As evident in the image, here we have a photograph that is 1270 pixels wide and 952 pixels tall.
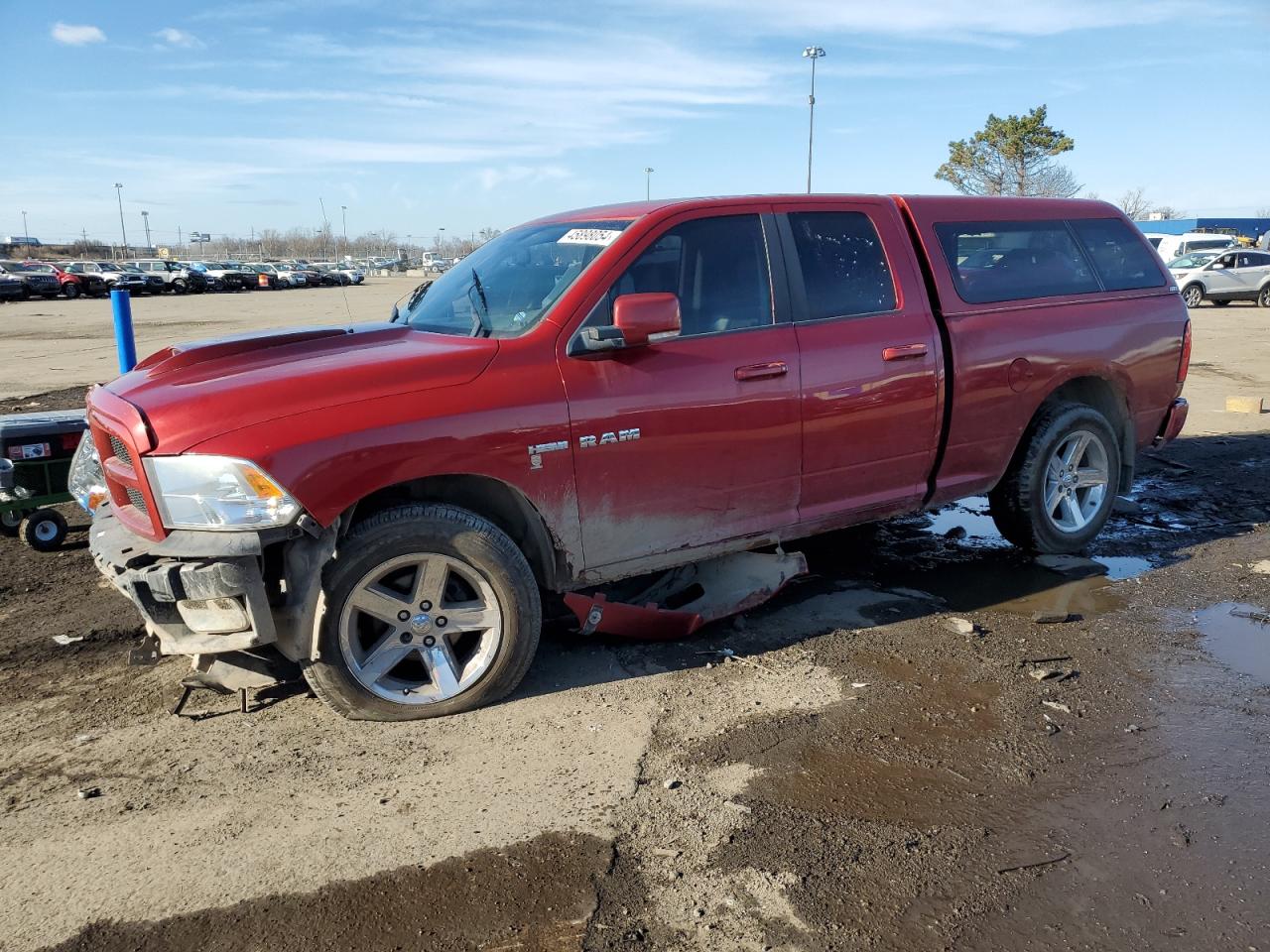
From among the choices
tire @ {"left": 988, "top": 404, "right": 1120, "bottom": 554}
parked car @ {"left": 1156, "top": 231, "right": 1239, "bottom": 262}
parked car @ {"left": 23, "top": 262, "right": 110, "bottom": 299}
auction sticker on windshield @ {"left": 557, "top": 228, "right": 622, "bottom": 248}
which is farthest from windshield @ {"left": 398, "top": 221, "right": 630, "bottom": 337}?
parked car @ {"left": 23, "top": 262, "right": 110, "bottom": 299}

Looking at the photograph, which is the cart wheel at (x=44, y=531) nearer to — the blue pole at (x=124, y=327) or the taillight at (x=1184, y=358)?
the blue pole at (x=124, y=327)

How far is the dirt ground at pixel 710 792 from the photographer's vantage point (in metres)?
2.60

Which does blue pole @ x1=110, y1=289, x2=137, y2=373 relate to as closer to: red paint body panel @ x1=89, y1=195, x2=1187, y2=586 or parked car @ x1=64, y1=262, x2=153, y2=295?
red paint body panel @ x1=89, y1=195, x2=1187, y2=586

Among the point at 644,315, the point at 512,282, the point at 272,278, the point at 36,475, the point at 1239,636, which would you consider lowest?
the point at 1239,636

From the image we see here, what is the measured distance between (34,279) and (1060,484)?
44.9m

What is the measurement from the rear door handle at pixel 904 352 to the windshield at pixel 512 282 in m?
1.43

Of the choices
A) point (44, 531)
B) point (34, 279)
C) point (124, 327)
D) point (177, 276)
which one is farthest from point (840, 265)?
point (177, 276)

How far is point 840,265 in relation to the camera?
465 centimetres

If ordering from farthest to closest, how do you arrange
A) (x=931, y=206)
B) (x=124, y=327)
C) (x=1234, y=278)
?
(x=1234, y=278) < (x=124, y=327) < (x=931, y=206)

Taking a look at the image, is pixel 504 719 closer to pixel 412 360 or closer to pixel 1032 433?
pixel 412 360

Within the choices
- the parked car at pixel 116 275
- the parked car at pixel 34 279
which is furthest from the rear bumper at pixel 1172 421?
the parked car at pixel 116 275

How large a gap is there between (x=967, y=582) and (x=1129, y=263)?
2.27 m

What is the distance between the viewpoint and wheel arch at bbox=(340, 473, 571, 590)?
368 cm

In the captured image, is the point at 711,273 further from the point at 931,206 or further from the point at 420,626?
the point at 420,626
